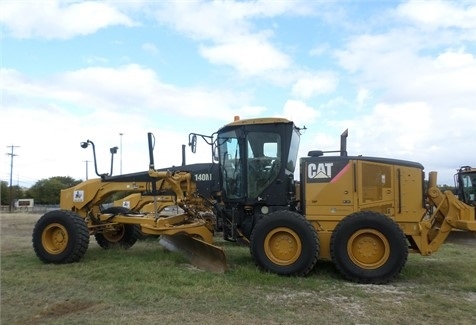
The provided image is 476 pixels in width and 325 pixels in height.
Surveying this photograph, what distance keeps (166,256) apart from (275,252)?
8.35ft

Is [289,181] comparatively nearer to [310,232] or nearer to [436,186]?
[310,232]

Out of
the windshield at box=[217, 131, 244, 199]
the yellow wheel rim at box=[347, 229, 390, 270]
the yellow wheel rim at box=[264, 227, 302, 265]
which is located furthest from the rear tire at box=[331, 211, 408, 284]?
the windshield at box=[217, 131, 244, 199]

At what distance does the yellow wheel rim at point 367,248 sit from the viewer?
796cm

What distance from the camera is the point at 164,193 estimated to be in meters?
A: 10.4

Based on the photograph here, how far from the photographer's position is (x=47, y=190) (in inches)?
3711

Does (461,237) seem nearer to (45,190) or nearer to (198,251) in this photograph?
(198,251)

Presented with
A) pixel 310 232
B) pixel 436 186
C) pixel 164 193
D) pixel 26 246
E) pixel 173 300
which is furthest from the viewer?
pixel 26 246

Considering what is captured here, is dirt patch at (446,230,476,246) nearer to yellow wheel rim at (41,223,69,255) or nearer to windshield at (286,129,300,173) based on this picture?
windshield at (286,129,300,173)

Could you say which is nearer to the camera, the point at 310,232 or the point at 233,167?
the point at 310,232

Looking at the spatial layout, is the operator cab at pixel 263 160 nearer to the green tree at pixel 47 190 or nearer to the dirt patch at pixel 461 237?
the dirt patch at pixel 461 237

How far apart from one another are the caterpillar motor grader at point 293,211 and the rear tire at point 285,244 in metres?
0.02

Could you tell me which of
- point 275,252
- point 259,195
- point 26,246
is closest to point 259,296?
point 275,252

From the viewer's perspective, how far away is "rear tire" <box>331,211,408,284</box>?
7.82 meters

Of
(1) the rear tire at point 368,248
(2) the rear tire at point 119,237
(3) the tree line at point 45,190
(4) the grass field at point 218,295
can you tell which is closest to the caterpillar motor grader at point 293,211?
(1) the rear tire at point 368,248
